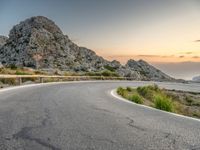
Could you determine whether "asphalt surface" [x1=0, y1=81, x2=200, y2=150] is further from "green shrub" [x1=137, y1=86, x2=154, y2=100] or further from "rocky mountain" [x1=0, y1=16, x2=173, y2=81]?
"rocky mountain" [x1=0, y1=16, x2=173, y2=81]

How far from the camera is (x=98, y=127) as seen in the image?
7367mm

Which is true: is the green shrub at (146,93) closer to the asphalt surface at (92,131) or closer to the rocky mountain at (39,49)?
the asphalt surface at (92,131)

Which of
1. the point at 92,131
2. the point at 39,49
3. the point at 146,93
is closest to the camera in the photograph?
the point at 92,131

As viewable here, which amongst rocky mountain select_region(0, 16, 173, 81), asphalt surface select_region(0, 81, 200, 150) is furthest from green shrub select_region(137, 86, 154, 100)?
rocky mountain select_region(0, 16, 173, 81)

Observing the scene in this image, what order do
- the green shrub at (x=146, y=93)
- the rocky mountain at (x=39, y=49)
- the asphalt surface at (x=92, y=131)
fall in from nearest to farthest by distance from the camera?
the asphalt surface at (x=92, y=131) → the green shrub at (x=146, y=93) → the rocky mountain at (x=39, y=49)

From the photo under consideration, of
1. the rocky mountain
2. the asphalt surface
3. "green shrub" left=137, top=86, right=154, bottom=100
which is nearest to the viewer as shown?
the asphalt surface

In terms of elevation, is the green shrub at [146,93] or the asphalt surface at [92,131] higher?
the asphalt surface at [92,131]

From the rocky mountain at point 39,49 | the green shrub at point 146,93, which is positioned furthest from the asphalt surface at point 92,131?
the rocky mountain at point 39,49

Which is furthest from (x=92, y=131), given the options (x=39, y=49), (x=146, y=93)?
(x=39, y=49)

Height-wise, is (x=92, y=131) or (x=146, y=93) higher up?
(x=92, y=131)

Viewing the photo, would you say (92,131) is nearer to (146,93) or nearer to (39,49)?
(146,93)

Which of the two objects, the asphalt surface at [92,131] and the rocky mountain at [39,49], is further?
the rocky mountain at [39,49]

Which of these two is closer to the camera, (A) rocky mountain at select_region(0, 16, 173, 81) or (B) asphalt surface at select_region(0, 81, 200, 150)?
(B) asphalt surface at select_region(0, 81, 200, 150)

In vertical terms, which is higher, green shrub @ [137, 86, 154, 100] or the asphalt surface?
the asphalt surface
